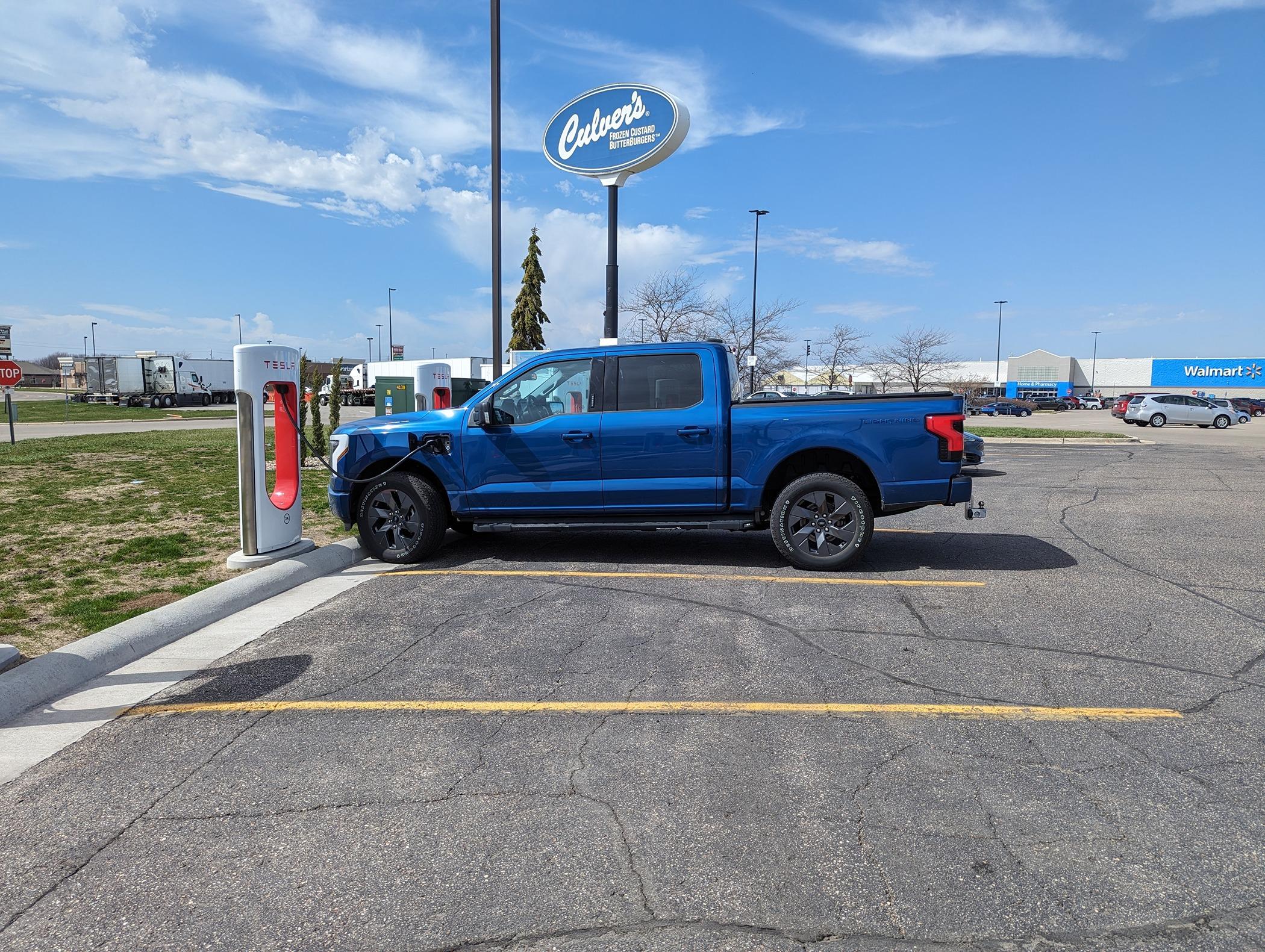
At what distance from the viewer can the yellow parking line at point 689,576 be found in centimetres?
695

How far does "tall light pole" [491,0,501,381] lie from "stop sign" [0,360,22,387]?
12140mm

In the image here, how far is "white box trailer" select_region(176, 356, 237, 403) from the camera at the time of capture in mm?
53344

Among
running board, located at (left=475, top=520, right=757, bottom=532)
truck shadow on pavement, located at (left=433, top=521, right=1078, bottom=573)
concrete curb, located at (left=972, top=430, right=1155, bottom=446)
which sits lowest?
truck shadow on pavement, located at (left=433, top=521, right=1078, bottom=573)

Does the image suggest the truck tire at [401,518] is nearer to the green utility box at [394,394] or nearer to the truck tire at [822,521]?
the truck tire at [822,521]

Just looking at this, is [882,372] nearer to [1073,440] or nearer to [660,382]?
[1073,440]

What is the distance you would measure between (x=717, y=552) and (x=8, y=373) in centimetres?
1859

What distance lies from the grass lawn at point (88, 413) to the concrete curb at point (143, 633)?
85.7 ft

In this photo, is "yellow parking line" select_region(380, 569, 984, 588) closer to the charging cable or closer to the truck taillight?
the charging cable

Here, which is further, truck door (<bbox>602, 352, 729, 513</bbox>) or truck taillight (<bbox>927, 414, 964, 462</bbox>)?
truck door (<bbox>602, 352, 729, 513</bbox>)

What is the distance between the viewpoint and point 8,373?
756 inches

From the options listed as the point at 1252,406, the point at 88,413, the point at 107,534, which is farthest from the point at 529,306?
the point at 1252,406

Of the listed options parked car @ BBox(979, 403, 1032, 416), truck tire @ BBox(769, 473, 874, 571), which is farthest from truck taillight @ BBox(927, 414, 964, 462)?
parked car @ BBox(979, 403, 1032, 416)

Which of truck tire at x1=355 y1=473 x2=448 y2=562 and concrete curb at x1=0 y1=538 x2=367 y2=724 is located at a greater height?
truck tire at x1=355 y1=473 x2=448 y2=562

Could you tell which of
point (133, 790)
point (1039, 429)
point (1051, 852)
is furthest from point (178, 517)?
point (1039, 429)
